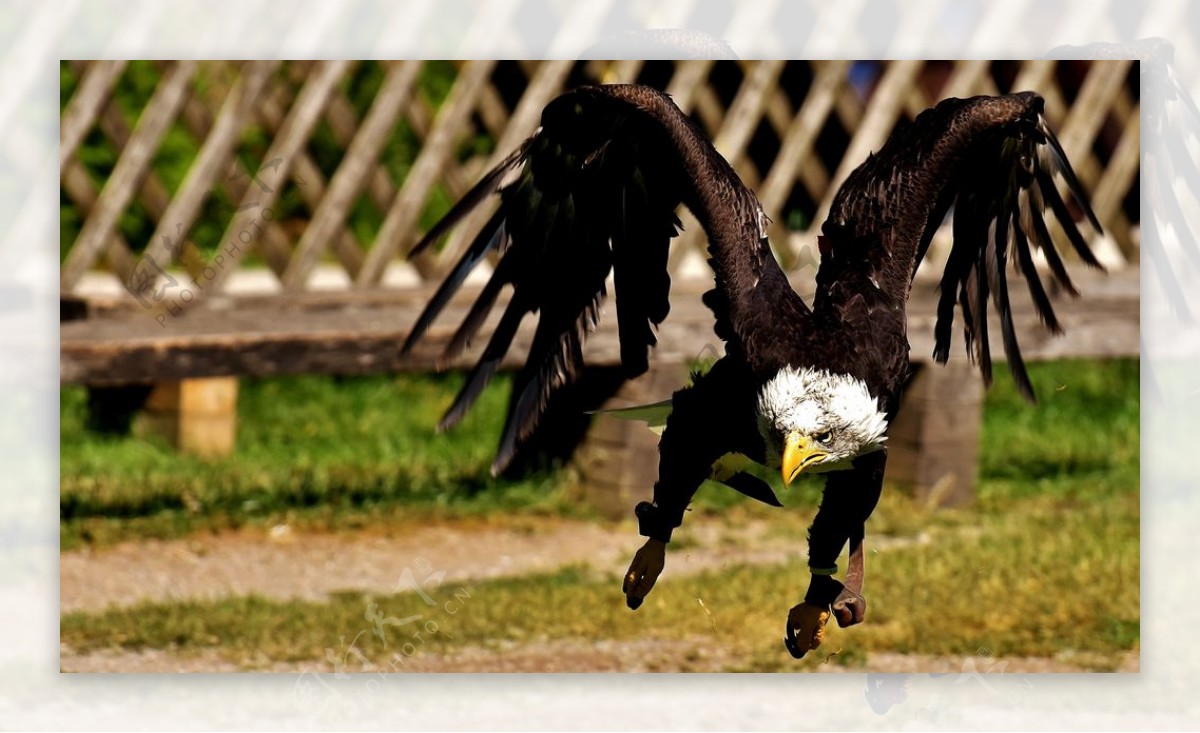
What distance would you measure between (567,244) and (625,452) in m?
3.43

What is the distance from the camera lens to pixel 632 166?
434cm

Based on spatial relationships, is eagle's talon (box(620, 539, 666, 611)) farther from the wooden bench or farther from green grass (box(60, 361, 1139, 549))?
green grass (box(60, 361, 1139, 549))

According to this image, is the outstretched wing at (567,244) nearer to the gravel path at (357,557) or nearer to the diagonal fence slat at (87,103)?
the gravel path at (357,557)

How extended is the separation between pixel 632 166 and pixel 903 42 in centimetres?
285

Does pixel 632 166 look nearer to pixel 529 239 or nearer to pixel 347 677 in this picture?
pixel 529 239

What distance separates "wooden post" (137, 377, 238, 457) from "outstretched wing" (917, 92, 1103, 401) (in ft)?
14.8

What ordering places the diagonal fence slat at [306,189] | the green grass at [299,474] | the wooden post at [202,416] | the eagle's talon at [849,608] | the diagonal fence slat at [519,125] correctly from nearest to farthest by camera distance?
the eagle's talon at [849,608] < the diagonal fence slat at [306,189] < the diagonal fence slat at [519,125] < the green grass at [299,474] < the wooden post at [202,416]

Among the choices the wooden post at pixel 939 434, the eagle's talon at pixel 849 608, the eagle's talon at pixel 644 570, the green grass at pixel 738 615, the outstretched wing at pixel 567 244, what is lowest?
the green grass at pixel 738 615

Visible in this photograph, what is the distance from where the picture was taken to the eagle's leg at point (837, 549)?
158 inches

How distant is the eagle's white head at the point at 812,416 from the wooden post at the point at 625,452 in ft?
12.3

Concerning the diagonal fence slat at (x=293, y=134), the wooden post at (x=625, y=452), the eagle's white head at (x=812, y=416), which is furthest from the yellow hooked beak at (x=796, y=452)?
the diagonal fence slat at (x=293, y=134)

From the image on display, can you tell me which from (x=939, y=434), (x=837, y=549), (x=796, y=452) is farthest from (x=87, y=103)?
(x=796, y=452)

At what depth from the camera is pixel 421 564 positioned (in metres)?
7.35

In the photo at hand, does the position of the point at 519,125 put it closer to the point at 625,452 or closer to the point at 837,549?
the point at 625,452
